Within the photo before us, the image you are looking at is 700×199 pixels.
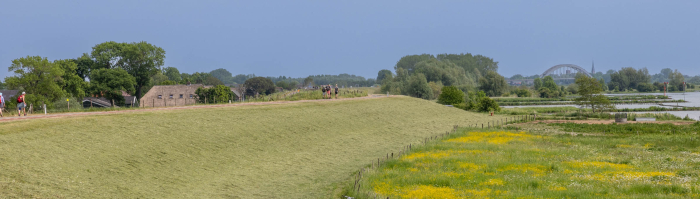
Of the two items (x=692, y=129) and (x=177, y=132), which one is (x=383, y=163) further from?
(x=692, y=129)

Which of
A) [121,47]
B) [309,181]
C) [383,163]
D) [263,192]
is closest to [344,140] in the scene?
[383,163]

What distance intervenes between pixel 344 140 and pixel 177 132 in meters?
14.6

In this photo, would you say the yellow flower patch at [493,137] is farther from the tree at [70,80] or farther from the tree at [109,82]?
the tree at [109,82]

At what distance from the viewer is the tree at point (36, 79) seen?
71.0 m

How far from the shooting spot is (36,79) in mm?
71750

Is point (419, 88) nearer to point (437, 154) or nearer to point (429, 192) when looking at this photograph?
point (437, 154)

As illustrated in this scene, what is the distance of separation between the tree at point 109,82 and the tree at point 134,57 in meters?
6.92

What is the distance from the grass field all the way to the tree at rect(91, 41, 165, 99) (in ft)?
213

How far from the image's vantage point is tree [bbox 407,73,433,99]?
13200 centimetres

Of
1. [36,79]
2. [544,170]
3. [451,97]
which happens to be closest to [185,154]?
[544,170]

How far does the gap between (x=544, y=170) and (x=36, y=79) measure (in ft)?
241

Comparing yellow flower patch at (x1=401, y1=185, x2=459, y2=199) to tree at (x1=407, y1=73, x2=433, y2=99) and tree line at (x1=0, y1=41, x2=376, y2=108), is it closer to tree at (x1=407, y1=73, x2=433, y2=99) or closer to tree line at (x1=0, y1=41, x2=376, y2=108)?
tree line at (x1=0, y1=41, x2=376, y2=108)

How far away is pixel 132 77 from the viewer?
95.0 metres

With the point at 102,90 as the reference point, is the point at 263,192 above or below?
below
